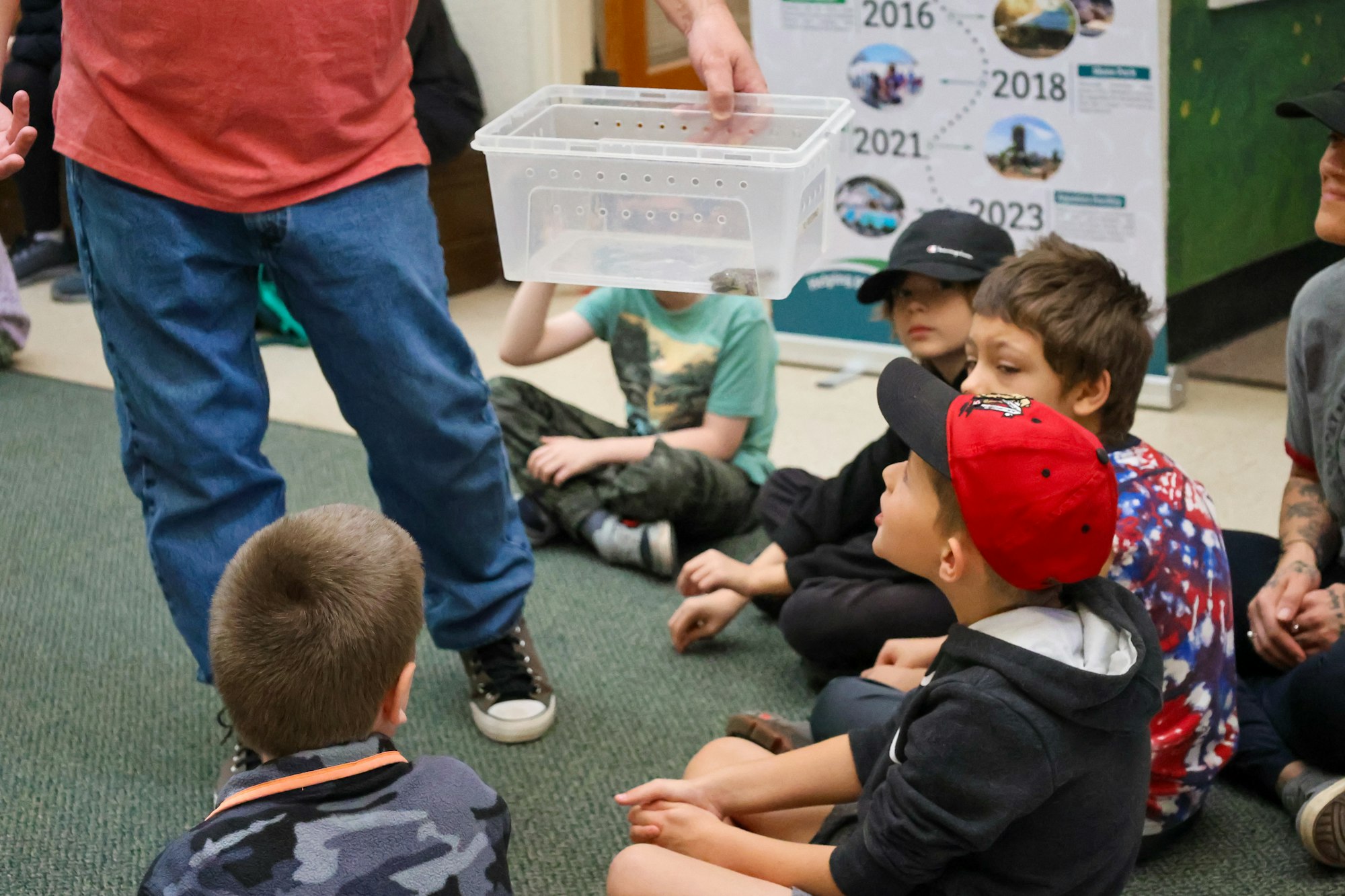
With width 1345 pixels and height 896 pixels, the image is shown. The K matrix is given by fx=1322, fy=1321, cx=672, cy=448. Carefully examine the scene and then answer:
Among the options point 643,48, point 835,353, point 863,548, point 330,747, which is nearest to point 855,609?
point 863,548

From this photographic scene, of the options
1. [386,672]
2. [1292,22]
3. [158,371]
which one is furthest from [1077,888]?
[1292,22]

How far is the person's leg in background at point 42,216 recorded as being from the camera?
3.82 metres

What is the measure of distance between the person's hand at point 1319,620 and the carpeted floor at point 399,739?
0.65ft

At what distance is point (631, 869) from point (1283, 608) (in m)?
0.85

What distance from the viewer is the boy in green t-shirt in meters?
2.14

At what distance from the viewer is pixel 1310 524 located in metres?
1.63

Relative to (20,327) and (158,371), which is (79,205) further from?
(20,327)

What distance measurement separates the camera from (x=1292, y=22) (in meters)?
2.85

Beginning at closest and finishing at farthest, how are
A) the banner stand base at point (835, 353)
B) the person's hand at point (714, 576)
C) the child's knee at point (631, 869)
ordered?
the child's knee at point (631, 869)
the person's hand at point (714, 576)
the banner stand base at point (835, 353)

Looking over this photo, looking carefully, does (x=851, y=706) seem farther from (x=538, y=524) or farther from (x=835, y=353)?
(x=835, y=353)

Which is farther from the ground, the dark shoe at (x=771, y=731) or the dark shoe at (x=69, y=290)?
the dark shoe at (x=771, y=731)

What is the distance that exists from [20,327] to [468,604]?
2113 millimetres

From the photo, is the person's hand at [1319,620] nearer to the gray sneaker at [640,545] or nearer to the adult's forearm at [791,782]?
the adult's forearm at [791,782]

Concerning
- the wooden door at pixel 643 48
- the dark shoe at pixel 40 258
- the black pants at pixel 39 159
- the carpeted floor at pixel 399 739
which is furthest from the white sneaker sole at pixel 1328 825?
the dark shoe at pixel 40 258
